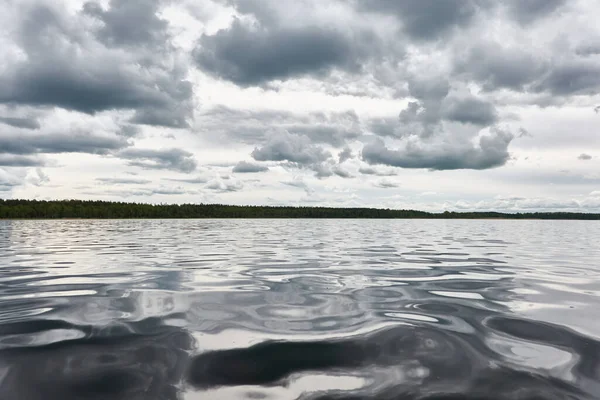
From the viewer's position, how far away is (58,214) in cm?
18300

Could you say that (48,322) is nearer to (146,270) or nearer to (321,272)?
(146,270)

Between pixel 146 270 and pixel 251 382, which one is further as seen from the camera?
pixel 146 270

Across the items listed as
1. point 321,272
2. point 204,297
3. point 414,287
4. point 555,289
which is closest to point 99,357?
point 204,297

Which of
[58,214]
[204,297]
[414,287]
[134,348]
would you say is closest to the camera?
[134,348]

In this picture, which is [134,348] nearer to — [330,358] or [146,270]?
[330,358]

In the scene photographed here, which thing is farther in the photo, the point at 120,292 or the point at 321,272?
the point at 321,272

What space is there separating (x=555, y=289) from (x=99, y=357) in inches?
434

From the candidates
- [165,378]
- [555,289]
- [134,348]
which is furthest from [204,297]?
[555,289]

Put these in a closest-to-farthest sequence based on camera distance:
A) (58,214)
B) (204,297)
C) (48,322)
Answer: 1. (48,322)
2. (204,297)
3. (58,214)

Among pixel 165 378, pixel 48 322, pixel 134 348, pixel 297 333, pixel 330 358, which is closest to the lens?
pixel 165 378

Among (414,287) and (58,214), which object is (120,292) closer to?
(414,287)

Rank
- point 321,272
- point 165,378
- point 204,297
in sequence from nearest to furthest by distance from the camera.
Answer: point 165,378
point 204,297
point 321,272

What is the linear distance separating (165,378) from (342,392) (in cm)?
204

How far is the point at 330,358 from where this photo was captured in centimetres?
528
